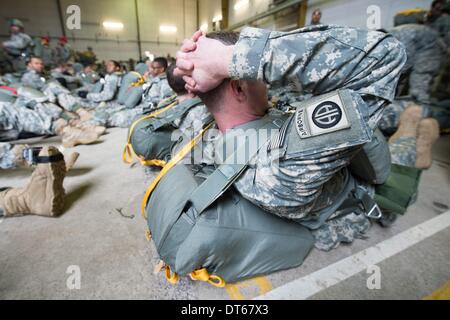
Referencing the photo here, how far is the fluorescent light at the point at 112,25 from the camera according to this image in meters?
12.1

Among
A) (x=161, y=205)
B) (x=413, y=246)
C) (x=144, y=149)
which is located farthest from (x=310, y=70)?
(x=144, y=149)

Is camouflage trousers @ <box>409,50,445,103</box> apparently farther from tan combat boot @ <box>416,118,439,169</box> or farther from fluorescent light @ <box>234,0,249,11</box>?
fluorescent light @ <box>234,0,249,11</box>

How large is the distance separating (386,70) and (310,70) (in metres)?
0.21

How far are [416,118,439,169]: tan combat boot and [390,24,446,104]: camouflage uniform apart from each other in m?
1.13

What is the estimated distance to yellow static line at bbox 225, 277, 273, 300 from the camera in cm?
103

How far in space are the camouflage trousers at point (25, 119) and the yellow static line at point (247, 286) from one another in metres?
3.50

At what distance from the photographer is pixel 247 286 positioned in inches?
42.3

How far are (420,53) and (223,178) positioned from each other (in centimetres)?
351

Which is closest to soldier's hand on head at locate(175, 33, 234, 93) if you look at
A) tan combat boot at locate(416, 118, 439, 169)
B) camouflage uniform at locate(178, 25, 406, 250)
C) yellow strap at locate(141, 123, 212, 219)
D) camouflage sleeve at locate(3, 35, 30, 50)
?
camouflage uniform at locate(178, 25, 406, 250)

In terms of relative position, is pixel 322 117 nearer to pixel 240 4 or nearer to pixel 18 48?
pixel 18 48

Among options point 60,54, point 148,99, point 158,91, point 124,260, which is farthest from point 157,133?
point 60,54
